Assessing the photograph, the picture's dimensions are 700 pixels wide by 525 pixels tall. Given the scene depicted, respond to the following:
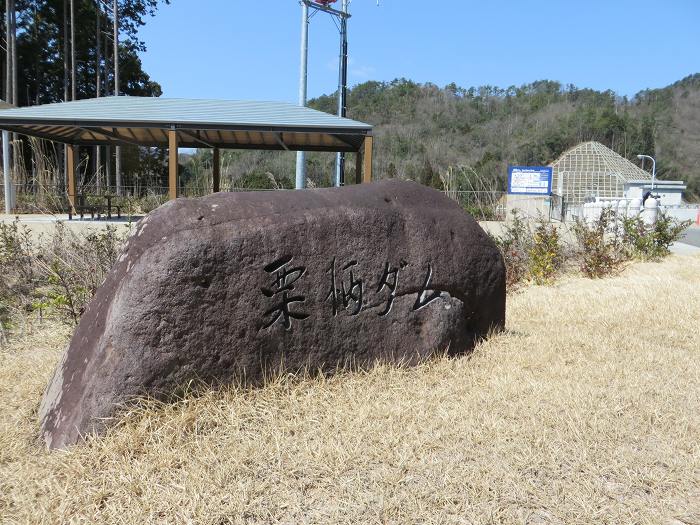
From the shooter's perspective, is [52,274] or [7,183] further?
[7,183]

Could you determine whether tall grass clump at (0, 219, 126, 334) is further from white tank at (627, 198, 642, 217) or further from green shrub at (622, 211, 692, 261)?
white tank at (627, 198, 642, 217)

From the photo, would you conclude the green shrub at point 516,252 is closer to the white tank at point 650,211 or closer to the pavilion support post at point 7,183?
the white tank at point 650,211

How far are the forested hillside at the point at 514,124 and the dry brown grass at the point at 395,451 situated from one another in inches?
1080

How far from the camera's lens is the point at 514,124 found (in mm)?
59125

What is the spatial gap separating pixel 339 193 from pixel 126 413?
1643mm

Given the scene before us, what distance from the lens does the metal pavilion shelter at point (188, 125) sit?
Result: 970 cm

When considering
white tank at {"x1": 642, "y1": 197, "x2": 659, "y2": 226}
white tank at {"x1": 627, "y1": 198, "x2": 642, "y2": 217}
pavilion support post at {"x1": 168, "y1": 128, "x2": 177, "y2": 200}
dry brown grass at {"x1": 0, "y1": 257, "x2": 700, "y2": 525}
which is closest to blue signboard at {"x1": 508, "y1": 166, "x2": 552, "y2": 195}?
white tank at {"x1": 627, "y1": 198, "x2": 642, "y2": 217}

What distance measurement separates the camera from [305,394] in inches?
109

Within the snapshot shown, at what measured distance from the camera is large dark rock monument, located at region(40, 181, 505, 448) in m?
2.43

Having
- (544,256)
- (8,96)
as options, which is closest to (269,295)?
(544,256)

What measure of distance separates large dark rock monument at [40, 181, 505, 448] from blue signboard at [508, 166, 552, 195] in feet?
36.2

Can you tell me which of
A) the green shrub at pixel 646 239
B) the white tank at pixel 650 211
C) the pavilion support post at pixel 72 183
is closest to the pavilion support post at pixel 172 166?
the pavilion support post at pixel 72 183

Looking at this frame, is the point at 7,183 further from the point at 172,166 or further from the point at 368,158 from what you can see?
the point at 368,158

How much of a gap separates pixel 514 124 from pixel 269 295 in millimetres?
61200
